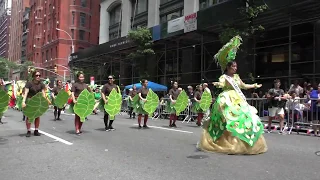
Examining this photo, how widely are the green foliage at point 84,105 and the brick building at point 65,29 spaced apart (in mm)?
56307

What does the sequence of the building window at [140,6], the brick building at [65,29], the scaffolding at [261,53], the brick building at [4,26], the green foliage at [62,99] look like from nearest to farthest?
the green foliage at [62,99] → the scaffolding at [261,53] → the building window at [140,6] → the brick building at [65,29] → the brick building at [4,26]

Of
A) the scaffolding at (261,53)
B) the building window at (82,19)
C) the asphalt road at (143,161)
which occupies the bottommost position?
the asphalt road at (143,161)

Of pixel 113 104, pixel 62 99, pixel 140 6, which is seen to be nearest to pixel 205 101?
pixel 113 104

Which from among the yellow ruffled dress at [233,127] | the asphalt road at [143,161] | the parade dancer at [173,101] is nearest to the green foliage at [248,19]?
the parade dancer at [173,101]

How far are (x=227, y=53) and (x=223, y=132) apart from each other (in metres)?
1.65

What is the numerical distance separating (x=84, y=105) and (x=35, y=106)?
4.95 feet

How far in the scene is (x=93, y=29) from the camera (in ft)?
236

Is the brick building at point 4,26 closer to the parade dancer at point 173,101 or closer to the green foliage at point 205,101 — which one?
the parade dancer at point 173,101

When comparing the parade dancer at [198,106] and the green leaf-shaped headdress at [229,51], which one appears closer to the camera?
the green leaf-shaped headdress at [229,51]

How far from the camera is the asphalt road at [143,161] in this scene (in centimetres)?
525

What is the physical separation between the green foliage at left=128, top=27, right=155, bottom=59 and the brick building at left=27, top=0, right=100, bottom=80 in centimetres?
4043

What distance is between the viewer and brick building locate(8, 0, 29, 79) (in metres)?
104

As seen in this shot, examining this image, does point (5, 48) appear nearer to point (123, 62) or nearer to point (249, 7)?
point (123, 62)

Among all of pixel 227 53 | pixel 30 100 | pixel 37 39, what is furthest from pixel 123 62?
pixel 37 39
